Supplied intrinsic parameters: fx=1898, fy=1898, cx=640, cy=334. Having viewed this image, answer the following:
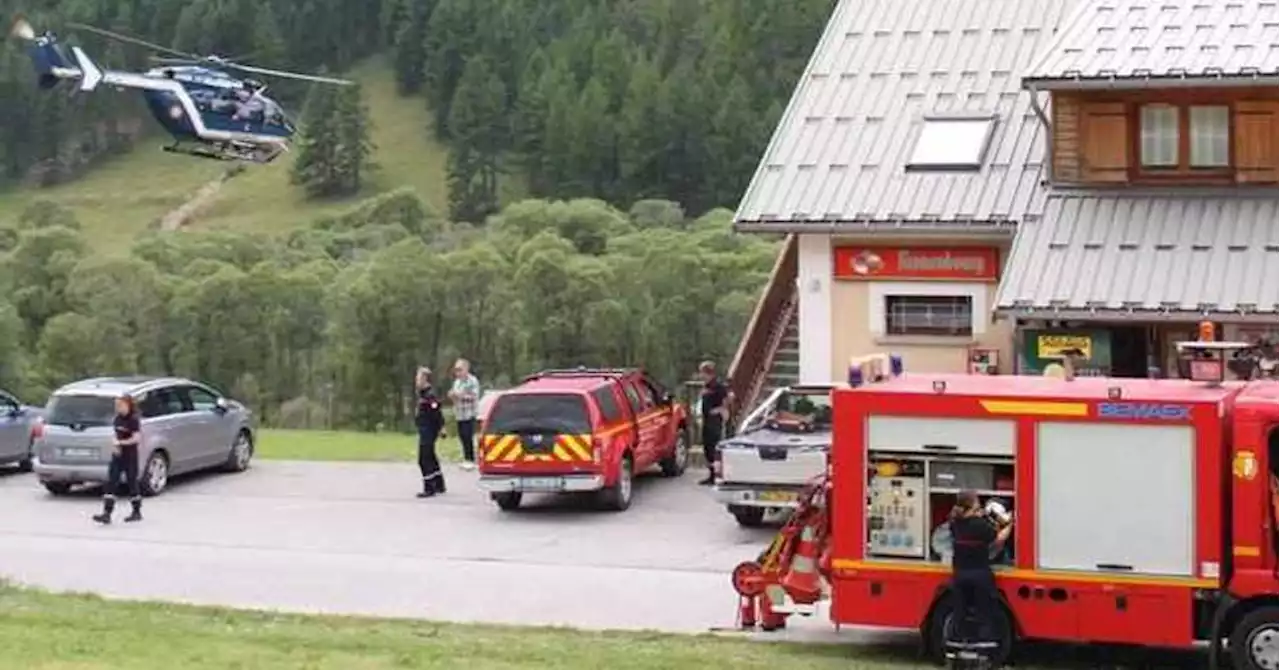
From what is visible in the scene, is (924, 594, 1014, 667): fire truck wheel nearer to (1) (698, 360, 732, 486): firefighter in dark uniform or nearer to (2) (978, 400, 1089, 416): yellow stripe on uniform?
(2) (978, 400, 1089, 416): yellow stripe on uniform

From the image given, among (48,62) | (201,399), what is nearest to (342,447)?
(201,399)

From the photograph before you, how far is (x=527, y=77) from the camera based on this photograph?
14962 centimetres

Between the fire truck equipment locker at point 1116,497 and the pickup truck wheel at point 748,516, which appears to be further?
the pickup truck wheel at point 748,516

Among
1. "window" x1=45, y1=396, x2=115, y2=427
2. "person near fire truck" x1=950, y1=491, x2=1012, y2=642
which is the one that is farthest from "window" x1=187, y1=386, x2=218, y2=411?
"person near fire truck" x1=950, y1=491, x2=1012, y2=642

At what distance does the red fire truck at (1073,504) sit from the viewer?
13.9 meters

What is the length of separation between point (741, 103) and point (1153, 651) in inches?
4660

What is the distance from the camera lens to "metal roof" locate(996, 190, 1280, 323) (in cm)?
2341

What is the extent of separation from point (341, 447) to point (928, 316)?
37.0 ft

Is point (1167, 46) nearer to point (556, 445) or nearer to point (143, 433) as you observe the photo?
point (556, 445)

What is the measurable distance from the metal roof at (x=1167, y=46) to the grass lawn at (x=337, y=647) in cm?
1233

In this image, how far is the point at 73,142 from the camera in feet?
543

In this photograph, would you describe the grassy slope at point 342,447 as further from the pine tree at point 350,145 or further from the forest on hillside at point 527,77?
the pine tree at point 350,145

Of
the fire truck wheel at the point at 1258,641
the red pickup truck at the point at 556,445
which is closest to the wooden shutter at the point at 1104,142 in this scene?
the red pickup truck at the point at 556,445

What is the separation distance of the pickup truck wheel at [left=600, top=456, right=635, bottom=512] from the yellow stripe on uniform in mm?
9943
